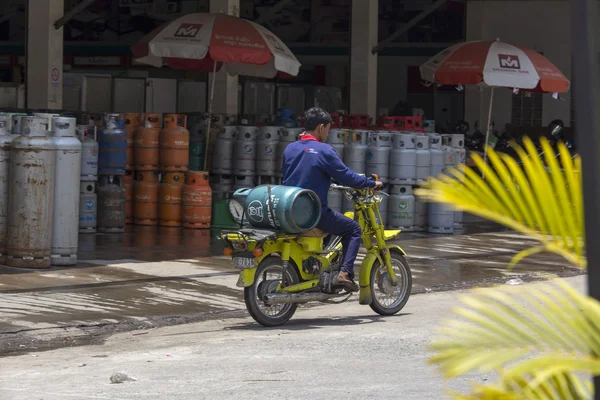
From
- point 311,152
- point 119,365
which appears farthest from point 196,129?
point 119,365

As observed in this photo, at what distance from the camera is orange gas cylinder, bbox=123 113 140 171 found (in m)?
16.8

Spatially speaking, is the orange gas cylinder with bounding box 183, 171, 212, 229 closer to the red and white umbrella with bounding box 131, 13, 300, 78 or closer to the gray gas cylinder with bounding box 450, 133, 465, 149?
the red and white umbrella with bounding box 131, 13, 300, 78

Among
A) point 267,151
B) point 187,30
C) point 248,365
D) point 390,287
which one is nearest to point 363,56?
point 267,151

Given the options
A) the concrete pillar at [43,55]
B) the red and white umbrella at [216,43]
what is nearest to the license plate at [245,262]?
the red and white umbrella at [216,43]

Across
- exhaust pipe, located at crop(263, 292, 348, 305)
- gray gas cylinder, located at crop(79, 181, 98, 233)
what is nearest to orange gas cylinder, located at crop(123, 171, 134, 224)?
gray gas cylinder, located at crop(79, 181, 98, 233)

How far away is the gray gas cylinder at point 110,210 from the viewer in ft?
51.2

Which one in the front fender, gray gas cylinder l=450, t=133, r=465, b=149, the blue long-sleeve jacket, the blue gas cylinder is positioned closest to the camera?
the blue long-sleeve jacket

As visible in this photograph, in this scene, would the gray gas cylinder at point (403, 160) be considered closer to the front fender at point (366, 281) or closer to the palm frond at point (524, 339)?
the front fender at point (366, 281)

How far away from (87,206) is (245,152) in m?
3.05

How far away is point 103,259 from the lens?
12984mm

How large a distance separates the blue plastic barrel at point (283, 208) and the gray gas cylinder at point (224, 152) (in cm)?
808

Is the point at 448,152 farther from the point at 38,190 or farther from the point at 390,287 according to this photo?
the point at 38,190

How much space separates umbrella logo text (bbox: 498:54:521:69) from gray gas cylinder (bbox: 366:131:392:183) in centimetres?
292

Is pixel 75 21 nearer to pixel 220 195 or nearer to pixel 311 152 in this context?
pixel 220 195
